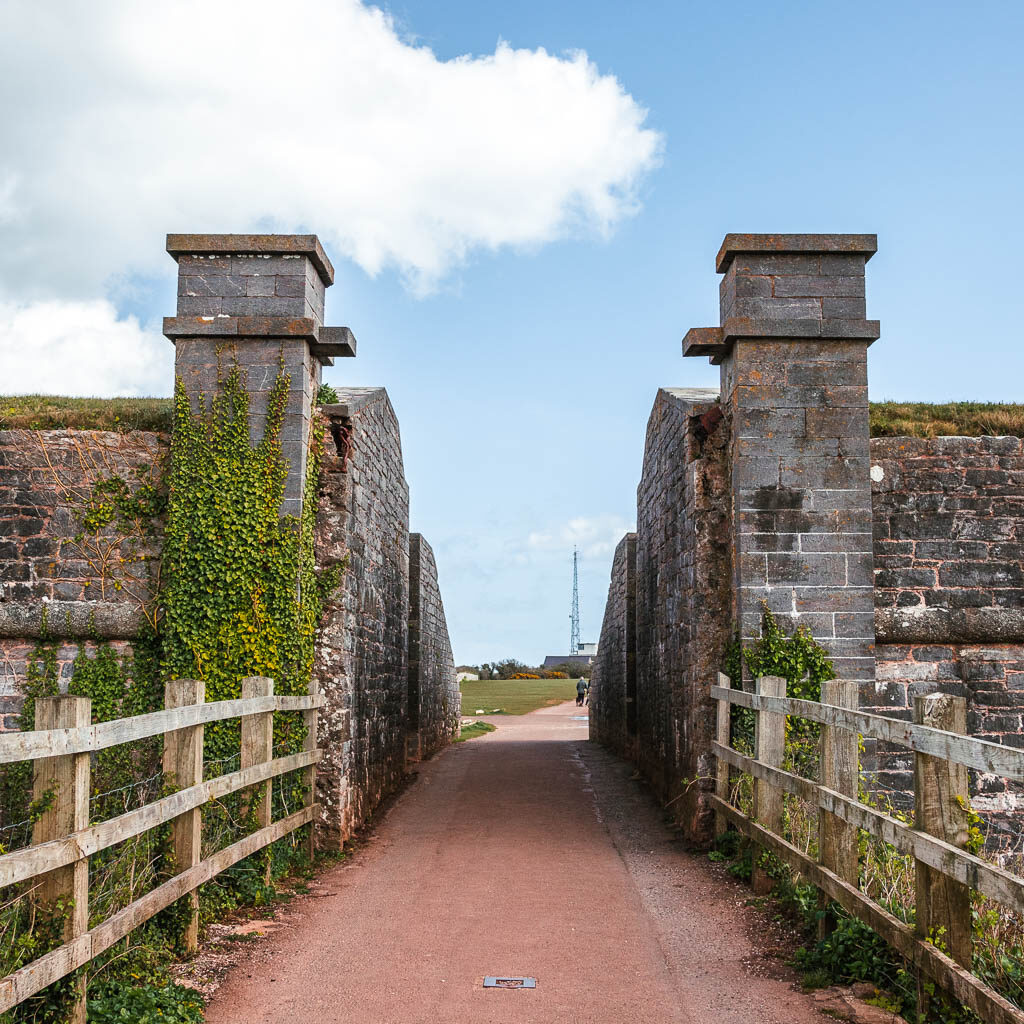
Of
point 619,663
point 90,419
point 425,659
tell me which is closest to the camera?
point 90,419

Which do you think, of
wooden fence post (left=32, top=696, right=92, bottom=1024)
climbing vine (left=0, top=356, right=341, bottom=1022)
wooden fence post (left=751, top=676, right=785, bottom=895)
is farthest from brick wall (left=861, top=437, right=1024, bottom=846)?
wooden fence post (left=32, top=696, right=92, bottom=1024)

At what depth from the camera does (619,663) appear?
705 inches

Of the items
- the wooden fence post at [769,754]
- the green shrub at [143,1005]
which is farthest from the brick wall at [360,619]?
the green shrub at [143,1005]

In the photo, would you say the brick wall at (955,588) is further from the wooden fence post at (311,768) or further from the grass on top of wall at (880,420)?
the wooden fence post at (311,768)

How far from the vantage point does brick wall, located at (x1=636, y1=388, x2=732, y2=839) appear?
9.17m

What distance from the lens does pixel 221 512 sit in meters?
8.42

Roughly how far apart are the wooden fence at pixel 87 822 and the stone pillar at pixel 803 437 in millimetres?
4513

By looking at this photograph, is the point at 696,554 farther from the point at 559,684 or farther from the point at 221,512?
the point at 559,684

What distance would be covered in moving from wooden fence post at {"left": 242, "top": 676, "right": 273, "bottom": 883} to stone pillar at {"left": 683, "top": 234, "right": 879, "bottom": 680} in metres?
3.99

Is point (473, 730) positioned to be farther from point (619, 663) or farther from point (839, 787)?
point (839, 787)

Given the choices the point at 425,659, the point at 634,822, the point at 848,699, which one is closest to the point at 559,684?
the point at 425,659

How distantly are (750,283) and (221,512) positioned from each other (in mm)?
4934

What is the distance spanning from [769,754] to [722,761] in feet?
5.06

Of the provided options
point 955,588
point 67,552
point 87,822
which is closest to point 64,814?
point 87,822
